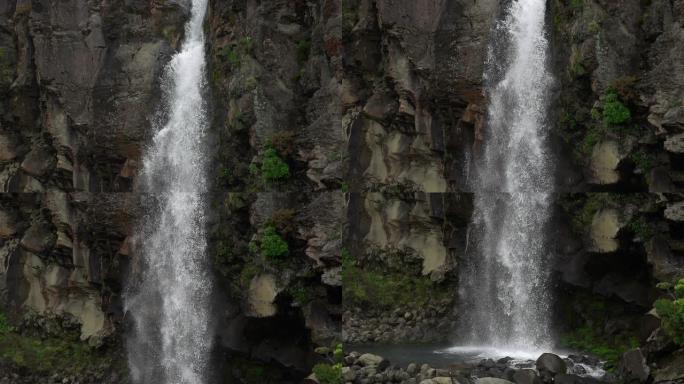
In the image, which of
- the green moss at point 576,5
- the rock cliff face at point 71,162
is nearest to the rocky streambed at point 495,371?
the green moss at point 576,5

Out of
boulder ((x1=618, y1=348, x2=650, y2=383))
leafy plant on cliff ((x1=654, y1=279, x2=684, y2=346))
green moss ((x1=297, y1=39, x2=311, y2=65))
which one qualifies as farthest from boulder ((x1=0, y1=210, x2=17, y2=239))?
leafy plant on cliff ((x1=654, y1=279, x2=684, y2=346))

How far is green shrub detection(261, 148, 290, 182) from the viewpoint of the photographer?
26.9ft

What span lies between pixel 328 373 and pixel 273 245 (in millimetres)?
2030

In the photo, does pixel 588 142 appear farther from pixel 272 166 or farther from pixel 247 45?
pixel 247 45

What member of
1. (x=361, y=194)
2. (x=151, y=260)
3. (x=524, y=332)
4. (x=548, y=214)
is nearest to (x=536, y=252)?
(x=548, y=214)

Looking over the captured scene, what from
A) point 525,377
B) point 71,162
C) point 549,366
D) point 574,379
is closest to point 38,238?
point 71,162

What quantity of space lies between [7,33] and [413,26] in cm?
738

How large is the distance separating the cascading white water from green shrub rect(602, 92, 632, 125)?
20.8 ft

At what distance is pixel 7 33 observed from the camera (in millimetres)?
9766

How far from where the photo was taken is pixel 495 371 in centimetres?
723

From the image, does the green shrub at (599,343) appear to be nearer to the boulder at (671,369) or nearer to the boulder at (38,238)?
the boulder at (671,369)

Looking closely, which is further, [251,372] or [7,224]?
[7,224]

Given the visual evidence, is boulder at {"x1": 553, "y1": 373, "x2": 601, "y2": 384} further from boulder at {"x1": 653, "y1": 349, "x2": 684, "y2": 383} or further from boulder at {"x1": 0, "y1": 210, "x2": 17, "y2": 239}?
boulder at {"x1": 0, "y1": 210, "x2": 17, "y2": 239}

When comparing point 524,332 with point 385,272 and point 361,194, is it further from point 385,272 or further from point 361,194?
point 361,194
